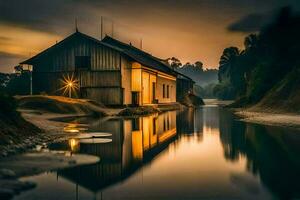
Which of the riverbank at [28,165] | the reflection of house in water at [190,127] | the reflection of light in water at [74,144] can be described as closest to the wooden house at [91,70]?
the reflection of house in water at [190,127]

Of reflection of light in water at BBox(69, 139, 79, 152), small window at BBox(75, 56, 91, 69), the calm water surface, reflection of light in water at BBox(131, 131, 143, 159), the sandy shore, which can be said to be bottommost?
the calm water surface

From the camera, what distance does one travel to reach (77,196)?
5.82m

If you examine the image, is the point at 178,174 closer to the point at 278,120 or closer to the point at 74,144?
the point at 74,144

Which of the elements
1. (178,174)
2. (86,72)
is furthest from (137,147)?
(86,72)

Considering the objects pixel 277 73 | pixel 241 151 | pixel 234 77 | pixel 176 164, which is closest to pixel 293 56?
pixel 277 73

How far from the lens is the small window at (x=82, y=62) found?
39.4 metres

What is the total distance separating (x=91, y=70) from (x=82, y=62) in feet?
5.53

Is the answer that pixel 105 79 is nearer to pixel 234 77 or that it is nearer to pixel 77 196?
pixel 77 196

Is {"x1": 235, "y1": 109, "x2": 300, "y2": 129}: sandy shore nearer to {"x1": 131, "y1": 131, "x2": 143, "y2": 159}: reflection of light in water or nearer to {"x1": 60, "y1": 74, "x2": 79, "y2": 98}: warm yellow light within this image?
{"x1": 131, "y1": 131, "x2": 143, "y2": 159}: reflection of light in water

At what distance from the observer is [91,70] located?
39156mm

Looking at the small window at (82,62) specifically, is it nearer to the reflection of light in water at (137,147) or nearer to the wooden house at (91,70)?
the wooden house at (91,70)

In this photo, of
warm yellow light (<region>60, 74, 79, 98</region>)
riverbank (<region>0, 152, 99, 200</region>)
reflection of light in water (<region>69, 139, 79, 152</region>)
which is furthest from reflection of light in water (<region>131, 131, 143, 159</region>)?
warm yellow light (<region>60, 74, 79, 98</region>)

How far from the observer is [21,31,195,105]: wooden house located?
3881 cm

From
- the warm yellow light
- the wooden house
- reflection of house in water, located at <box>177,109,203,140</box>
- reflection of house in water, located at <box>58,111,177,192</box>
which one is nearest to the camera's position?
reflection of house in water, located at <box>58,111,177,192</box>
